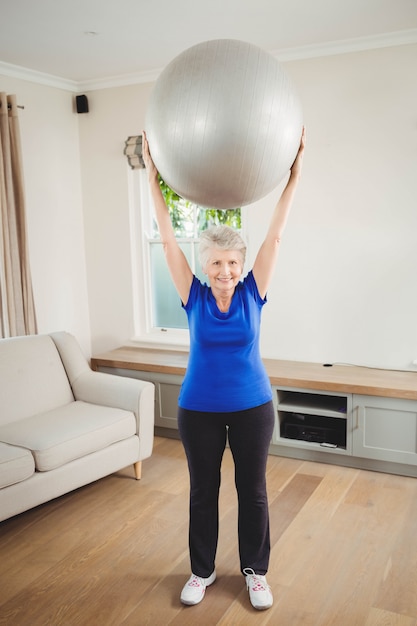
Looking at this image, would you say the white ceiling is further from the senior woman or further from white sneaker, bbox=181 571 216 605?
white sneaker, bbox=181 571 216 605

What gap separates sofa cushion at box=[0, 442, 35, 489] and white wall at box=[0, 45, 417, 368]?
167 cm

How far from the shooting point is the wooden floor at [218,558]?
2105 mm

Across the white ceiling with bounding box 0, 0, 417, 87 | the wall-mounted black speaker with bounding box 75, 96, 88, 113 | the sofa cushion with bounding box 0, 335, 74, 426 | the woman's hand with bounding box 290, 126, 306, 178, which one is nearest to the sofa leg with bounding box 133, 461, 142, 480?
the sofa cushion with bounding box 0, 335, 74, 426

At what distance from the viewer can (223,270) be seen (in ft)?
6.57

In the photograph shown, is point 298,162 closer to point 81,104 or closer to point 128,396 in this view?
point 128,396

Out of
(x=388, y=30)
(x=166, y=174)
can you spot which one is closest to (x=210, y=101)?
(x=166, y=174)

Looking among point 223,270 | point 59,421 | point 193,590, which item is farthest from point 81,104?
point 193,590

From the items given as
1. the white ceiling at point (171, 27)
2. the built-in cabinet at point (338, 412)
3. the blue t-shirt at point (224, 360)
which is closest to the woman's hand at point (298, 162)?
the blue t-shirt at point (224, 360)

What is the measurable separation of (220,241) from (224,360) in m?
0.41

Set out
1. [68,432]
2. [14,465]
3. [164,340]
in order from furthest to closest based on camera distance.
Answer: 1. [164,340]
2. [68,432]
3. [14,465]

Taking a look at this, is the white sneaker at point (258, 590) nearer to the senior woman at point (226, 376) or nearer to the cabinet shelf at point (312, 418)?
the senior woman at point (226, 376)

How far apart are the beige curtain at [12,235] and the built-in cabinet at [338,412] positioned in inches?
34.3

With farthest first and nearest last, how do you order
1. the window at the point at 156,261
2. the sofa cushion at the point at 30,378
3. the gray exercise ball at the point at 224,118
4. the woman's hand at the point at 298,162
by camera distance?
1. the window at the point at 156,261
2. the sofa cushion at the point at 30,378
3. the woman's hand at the point at 298,162
4. the gray exercise ball at the point at 224,118

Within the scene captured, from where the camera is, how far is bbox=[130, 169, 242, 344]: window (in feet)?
14.0
